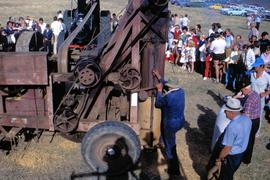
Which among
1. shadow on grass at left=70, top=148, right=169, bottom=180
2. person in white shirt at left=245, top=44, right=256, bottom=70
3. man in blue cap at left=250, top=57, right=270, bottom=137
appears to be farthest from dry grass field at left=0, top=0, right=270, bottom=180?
person in white shirt at left=245, top=44, right=256, bottom=70

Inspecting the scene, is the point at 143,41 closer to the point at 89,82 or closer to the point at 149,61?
the point at 149,61

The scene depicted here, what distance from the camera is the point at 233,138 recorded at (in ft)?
17.8

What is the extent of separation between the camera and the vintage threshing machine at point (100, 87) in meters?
6.68

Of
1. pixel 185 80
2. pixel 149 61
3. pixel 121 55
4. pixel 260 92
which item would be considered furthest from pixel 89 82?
pixel 185 80

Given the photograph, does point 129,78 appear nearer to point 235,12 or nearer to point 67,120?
point 67,120

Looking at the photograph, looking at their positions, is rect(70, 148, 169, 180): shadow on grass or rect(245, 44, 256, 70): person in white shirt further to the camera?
rect(245, 44, 256, 70): person in white shirt

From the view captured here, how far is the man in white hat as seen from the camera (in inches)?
213

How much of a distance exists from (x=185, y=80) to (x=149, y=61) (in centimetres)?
667

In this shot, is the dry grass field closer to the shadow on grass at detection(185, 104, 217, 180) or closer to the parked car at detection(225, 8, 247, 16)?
the shadow on grass at detection(185, 104, 217, 180)

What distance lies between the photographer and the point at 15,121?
727 cm

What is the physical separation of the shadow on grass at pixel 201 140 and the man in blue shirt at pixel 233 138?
1.34m

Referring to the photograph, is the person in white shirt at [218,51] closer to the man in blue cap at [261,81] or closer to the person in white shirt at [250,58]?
the person in white shirt at [250,58]

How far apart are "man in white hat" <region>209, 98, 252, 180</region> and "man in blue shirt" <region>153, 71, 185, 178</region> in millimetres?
1230

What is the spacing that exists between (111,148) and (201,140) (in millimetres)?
2625
